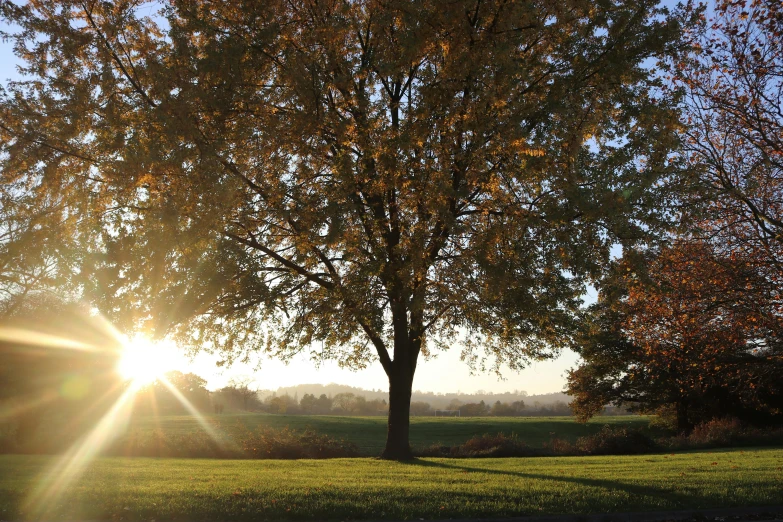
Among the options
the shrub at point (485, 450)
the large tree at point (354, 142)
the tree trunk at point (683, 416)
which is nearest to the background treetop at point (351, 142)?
the large tree at point (354, 142)

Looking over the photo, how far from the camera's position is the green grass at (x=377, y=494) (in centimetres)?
852

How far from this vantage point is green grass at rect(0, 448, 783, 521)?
8.52m

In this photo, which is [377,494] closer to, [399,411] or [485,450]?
[399,411]

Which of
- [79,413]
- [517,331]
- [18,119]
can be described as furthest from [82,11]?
[79,413]

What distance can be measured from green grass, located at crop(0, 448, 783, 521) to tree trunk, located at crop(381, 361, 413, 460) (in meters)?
4.10

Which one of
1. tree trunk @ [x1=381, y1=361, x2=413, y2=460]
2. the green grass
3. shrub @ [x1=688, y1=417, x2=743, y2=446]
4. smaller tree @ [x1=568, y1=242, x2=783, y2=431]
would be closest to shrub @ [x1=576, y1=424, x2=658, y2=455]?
shrub @ [x1=688, y1=417, x2=743, y2=446]

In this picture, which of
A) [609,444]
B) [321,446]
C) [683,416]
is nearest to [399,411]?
[321,446]

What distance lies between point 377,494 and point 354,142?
788 centimetres

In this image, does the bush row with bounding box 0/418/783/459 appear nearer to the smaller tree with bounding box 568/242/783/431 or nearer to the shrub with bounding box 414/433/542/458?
the shrub with bounding box 414/433/542/458

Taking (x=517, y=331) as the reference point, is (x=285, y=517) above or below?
below

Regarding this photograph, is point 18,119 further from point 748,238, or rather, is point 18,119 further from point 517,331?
point 748,238

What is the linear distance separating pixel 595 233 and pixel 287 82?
7.84m

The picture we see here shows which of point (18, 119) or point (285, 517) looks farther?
point (18, 119)

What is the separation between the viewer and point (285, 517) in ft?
27.2
